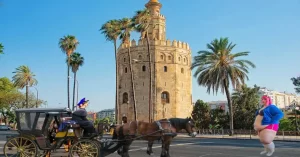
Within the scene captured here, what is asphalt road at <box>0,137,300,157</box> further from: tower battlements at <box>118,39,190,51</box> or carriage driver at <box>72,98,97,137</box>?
tower battlements at <box>118,39,190,51</box>

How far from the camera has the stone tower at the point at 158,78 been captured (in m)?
48.4

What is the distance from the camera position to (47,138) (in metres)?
9.09

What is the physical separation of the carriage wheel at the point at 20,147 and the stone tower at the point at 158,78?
3844 centimetres

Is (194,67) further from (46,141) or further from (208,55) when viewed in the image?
(46,141)

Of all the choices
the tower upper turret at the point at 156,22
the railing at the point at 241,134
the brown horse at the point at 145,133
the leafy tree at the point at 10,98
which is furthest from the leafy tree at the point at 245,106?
the leafy tree at the point at 10,98

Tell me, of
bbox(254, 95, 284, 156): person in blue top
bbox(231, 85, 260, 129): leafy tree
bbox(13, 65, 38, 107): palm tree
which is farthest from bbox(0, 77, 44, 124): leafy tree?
bbox(254, 95, 284, 156): person in blue top

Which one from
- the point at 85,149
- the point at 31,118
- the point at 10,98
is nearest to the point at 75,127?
the point at 85,149

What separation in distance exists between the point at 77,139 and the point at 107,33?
98.1ft

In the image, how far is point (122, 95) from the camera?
5106cm

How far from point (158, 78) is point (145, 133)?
130 feet

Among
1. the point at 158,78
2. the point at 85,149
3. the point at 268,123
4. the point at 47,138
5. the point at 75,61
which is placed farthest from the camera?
the point at 158,78

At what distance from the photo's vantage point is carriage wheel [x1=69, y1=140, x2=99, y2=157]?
7734mm

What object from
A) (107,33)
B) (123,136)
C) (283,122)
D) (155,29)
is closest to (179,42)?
(155,29)

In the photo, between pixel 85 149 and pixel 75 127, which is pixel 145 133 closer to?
pixel 85 149
